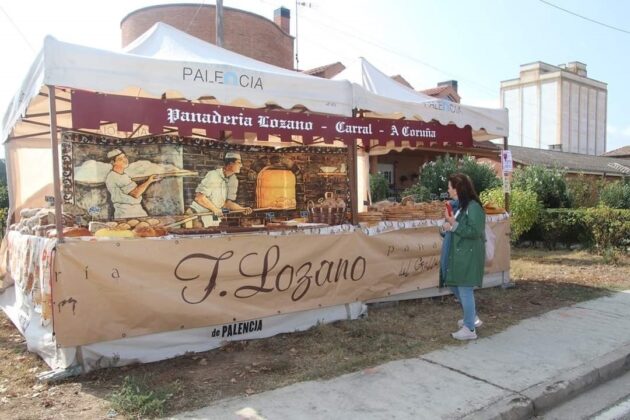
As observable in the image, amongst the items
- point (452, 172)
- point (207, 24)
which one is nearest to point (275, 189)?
point (452, 172)

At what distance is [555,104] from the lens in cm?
6806

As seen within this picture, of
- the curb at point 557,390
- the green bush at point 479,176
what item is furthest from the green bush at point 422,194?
the curb at point 557,390

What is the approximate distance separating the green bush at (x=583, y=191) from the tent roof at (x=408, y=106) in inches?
354

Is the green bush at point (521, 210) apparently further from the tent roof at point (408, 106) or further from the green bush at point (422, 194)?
the tent roof at point (408, 106)

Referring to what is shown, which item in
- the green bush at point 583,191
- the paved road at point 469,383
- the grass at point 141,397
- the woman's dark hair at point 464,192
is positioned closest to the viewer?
the grass at point 141,397

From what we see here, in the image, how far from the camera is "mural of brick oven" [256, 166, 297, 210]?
8.63 meters

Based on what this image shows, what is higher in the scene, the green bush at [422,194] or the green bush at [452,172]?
the green bush at [452,172]

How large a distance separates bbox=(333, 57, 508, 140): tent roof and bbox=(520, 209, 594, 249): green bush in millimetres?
5358

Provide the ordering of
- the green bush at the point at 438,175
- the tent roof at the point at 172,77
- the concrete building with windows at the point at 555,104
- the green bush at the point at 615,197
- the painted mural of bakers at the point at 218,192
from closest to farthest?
1. the tent roof at the point at 172,77
2. the painted mural of bakers at the point at 218,192
3. the green bush at the point at 438,175
4. the green bush at the point at 615,197
5. the concrete building with windows at the point at 555,104

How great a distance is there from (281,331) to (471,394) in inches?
88.5

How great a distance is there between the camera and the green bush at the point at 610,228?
11508 millimetres

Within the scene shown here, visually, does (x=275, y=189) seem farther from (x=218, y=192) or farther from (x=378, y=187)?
(x=378, y=187)

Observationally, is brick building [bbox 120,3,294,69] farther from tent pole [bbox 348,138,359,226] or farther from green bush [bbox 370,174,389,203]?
tent pole [bbox 348,138,359,226]

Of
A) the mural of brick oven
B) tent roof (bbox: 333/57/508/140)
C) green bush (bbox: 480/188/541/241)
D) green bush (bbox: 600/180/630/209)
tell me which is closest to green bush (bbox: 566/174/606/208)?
green bush (bbox: 600/180/630/209)
